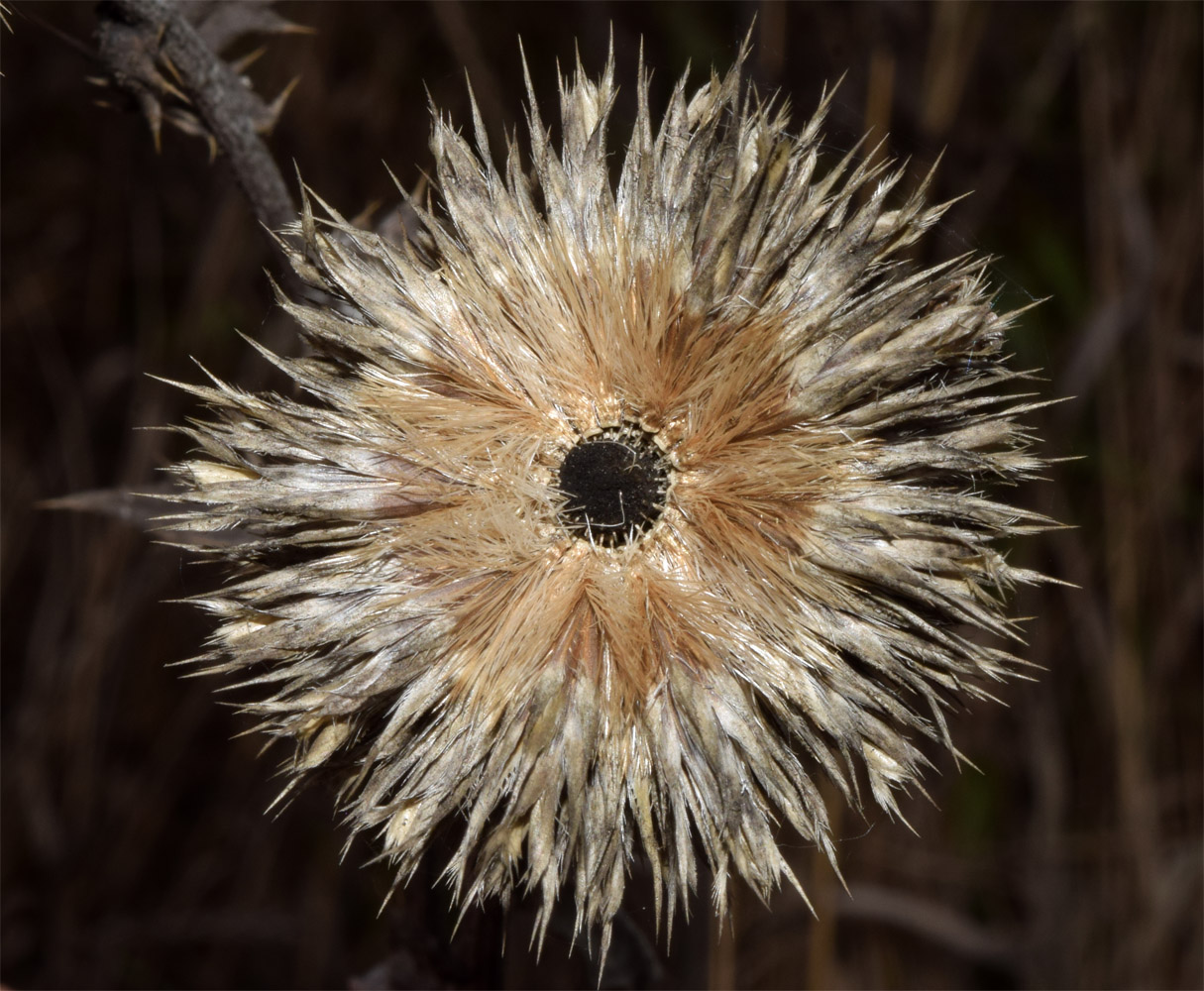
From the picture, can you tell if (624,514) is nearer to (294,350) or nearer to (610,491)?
(610,491)

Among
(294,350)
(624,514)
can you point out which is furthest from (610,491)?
(294,350)

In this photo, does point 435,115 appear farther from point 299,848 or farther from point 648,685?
point 299,848

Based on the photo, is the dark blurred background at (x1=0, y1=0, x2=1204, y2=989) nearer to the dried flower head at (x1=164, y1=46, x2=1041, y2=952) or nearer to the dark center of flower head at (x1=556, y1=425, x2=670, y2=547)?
the dried flower head at (x1=164, y1=46, x2=1041, y2=952)

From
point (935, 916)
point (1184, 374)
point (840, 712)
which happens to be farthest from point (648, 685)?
point (1184, 374)

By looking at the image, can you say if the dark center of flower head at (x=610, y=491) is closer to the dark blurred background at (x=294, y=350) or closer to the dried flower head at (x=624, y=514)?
the dried flower head at (x=624, y=514)

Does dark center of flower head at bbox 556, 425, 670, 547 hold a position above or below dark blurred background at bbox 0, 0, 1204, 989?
below

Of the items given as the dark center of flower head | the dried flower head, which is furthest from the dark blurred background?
the dark center of flower head

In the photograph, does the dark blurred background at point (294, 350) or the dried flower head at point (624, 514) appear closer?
the dried flower head at point (624, 514)

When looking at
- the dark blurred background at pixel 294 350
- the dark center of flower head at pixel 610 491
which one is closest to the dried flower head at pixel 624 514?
the dark center of flower head at pixel 610 491
